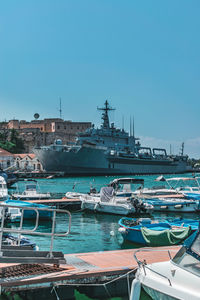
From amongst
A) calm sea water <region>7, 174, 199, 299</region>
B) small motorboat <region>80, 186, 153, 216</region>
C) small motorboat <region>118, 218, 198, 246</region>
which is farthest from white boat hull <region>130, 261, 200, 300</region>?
small motorboat <region>80, 186, 153, 216</region>

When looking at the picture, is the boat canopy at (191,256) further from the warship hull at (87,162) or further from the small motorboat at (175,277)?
the warship hull at (87,162)

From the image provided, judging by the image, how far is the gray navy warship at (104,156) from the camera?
302ft

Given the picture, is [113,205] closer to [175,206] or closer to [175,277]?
[175,206]

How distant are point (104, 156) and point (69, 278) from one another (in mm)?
86686

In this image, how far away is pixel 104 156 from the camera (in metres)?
95.5

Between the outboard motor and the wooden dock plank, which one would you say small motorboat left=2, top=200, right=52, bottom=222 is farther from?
the wooden dock plank

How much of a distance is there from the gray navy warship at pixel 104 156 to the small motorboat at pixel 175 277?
3268 inches

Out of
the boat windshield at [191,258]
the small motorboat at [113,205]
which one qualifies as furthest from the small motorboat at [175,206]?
the boat windshield at [191,258]

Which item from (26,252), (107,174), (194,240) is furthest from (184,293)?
(107,174)

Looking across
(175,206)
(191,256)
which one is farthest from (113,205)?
(191,256)

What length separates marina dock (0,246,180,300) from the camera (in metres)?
8.55

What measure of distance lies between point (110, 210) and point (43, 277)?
62.2ft

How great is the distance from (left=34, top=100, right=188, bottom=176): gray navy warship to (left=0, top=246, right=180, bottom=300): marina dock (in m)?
80.4

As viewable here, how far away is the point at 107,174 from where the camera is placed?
9794 cm
